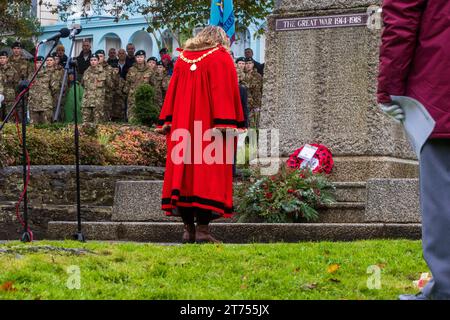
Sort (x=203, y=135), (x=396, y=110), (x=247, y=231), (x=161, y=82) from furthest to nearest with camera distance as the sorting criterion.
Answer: (x=161, y=82), (x=247, y=231), (x=203, y=135), (x=396, y=110)

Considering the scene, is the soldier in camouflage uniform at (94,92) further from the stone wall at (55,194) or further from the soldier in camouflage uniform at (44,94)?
the stone wall at (55,194)

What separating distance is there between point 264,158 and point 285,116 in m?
0.59

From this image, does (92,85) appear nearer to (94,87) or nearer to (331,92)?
(94,87)

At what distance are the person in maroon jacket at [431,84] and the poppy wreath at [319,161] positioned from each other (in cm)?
761

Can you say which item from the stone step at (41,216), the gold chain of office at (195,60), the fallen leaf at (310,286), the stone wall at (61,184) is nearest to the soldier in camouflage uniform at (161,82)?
the stone wall at (61,184)

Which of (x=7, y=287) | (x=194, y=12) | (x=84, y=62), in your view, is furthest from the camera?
(x=194, y=12)

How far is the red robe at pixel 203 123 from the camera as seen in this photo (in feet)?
37.4

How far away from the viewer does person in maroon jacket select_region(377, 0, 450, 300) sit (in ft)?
19.7

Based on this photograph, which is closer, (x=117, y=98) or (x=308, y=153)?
(x=308, y=153)

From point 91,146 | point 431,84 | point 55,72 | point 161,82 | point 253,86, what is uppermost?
point 55,72

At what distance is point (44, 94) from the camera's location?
1030 inches

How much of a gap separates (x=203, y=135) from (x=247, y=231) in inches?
49.0

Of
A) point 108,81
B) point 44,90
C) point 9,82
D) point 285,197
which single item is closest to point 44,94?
point 44,90

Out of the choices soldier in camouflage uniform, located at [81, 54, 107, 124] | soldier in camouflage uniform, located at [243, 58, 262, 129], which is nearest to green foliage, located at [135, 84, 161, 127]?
soldier in camouflage uniform, located at [243, 58, 262, 129]
